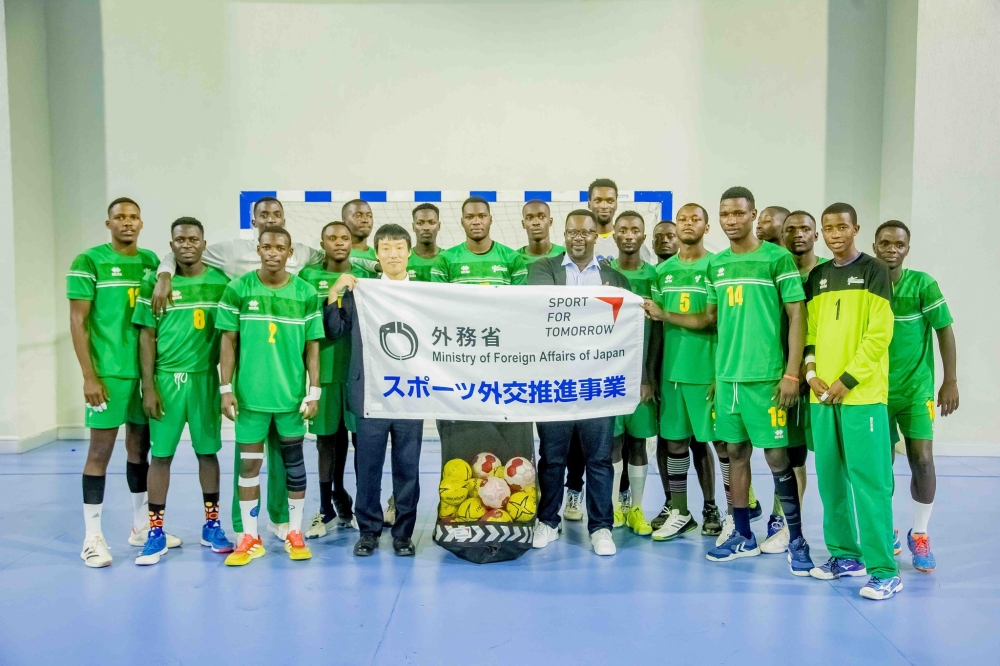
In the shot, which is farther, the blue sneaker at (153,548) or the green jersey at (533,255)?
the green jersey at (533,255)

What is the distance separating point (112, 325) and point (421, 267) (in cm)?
193

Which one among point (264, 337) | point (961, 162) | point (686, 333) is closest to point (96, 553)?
point (264, 337)

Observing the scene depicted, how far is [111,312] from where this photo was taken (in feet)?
14.3

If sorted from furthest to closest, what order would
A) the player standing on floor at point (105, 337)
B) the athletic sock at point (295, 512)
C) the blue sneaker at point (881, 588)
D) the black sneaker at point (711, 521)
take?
the black sneaker at point (711, 521) → the athletic sock at point (295, 512) → the player standing on floor at point (105, 337) → the blue sneaker at point (881, 588)

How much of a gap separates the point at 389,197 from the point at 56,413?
438 centimetres

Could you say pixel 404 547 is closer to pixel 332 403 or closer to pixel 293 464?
pixel 293 464

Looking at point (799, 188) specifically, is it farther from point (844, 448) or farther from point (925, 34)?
point (844, 448)

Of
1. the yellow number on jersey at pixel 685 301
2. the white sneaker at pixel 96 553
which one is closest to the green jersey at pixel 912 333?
the yellow number on jersey at pixel 685 301

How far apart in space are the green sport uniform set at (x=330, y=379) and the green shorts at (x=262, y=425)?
32cm

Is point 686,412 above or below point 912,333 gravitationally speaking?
below

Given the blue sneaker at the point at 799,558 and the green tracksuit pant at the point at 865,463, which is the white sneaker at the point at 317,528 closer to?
the blue sneaker at the point at 799,558

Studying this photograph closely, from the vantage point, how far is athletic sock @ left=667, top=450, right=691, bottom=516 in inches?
188

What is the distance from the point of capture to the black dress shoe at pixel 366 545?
4371mm

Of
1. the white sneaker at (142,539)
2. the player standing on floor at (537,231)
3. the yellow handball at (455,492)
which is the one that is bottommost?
the white sneaker at (142,539)
